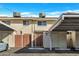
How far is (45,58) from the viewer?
41.4 feet

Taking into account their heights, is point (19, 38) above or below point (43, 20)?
below

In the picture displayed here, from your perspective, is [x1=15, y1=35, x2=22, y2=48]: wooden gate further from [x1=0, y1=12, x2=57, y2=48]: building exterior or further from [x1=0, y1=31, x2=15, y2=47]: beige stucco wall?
[x1=0, y1=31, x2=15, y2=47]: beige stucco wall

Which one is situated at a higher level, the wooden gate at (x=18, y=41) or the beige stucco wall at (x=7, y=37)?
the beige stucco wall at (x=7, y=37)

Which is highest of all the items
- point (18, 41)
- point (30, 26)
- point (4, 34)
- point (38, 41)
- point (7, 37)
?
point (30, 26)

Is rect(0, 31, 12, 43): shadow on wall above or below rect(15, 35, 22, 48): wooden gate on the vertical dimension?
above

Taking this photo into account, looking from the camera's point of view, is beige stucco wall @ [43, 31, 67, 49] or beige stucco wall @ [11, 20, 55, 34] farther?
beige stucco wall @ [11, 20, 55, 34]

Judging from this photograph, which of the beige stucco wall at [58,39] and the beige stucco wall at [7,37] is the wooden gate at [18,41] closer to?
the beige stucco wall at [7,37]

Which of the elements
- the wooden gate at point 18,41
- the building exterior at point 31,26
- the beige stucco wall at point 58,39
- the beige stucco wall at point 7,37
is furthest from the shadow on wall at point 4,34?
the beige stucco wall at point 58,39

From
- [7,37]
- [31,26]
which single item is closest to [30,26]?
[31,26]

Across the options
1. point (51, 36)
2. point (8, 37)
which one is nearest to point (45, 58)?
point (51, 36)

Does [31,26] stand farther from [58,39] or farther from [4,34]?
[58,39]

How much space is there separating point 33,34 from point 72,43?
17.6ft

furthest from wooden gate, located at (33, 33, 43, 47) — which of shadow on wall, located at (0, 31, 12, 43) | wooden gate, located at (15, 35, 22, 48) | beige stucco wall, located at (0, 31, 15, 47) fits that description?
shadow on wall, located at (0, 31, 12, 43)

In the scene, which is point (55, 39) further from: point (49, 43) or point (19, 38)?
point (19, 38)
